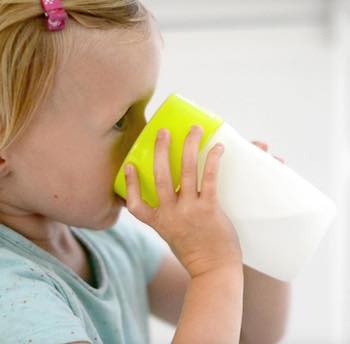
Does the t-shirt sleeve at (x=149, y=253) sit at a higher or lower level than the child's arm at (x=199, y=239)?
lower

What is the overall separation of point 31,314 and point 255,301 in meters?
0.30

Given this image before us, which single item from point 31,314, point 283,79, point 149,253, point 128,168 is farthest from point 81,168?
point 283,79

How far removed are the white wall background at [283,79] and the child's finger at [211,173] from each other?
770 mm

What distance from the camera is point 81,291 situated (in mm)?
755

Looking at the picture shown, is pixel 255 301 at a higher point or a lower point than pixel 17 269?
lower

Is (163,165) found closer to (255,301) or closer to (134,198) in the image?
(134,198)

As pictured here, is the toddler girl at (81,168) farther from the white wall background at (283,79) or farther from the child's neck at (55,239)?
the white wall background at (283,79)

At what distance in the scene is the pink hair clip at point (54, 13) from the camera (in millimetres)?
659

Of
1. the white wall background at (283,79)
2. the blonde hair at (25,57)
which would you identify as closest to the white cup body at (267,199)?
the blonde hair at (25,57)

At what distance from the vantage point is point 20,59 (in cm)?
66

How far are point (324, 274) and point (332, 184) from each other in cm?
18

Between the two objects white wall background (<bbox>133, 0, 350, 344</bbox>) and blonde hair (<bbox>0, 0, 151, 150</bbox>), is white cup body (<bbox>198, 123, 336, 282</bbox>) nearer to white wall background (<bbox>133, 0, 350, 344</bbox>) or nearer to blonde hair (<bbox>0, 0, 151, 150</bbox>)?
blonde hair (<bbox>0, 0, 151, 150</bbox>)

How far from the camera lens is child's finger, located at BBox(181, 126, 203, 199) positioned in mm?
673

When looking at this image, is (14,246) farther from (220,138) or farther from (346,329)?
(346,329)
